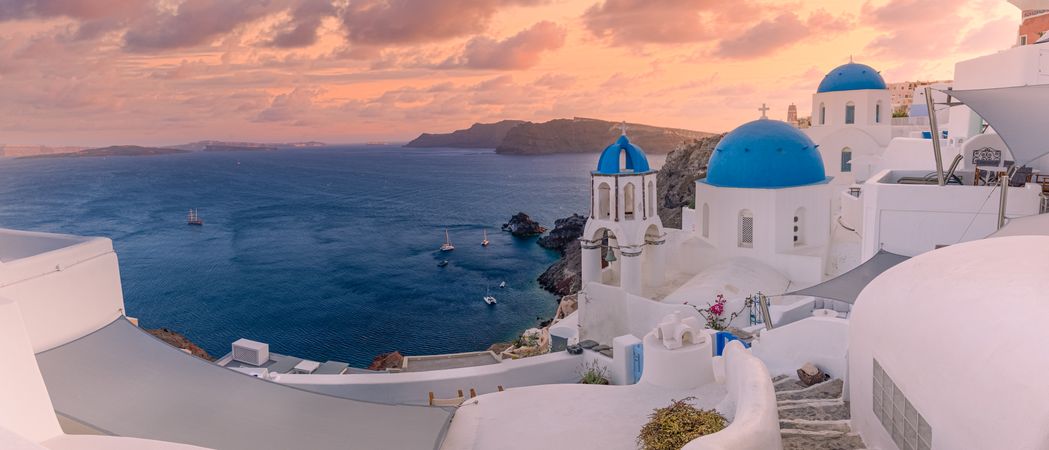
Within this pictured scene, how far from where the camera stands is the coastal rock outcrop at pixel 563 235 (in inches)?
2398

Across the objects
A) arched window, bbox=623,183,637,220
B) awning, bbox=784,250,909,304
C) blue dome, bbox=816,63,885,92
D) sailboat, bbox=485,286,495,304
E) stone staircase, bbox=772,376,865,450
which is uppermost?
blue dome, bbox=816,63,885,92

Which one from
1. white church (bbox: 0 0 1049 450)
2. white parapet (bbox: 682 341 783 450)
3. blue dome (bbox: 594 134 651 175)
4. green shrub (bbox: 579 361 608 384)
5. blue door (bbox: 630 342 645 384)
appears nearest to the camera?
white church (bbox: 0 0 1049 450)

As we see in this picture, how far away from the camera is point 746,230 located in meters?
20.4

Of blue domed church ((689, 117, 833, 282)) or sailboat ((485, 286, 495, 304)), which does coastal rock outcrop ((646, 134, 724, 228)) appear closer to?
sailboat ((485, 286, 495, 304))

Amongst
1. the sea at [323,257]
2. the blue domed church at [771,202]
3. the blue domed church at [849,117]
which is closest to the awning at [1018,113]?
the blue domed church at [771,202]

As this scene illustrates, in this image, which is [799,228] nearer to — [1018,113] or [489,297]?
[1018,113]

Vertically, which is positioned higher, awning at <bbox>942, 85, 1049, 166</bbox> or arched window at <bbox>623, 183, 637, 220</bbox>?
awning at <bbox>942, 85, 1049, 166</bbox>

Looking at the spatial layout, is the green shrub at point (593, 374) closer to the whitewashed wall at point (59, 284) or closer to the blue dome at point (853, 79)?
the whitewashed wall at point (59, 284)

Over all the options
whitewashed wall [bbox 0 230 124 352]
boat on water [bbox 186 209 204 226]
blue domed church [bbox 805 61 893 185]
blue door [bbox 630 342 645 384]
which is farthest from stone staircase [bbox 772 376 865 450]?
boat on water [bbox 186 209 204 226]

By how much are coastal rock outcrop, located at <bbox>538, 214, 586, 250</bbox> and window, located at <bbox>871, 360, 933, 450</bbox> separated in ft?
174

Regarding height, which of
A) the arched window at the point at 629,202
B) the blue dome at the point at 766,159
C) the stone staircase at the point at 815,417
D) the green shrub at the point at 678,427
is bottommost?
the stone staircase at the point at 815,417

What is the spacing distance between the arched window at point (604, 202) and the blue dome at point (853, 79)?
17.7m

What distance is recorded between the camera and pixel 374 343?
38562 mm

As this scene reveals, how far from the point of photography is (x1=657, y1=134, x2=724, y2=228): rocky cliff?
47.8 m
